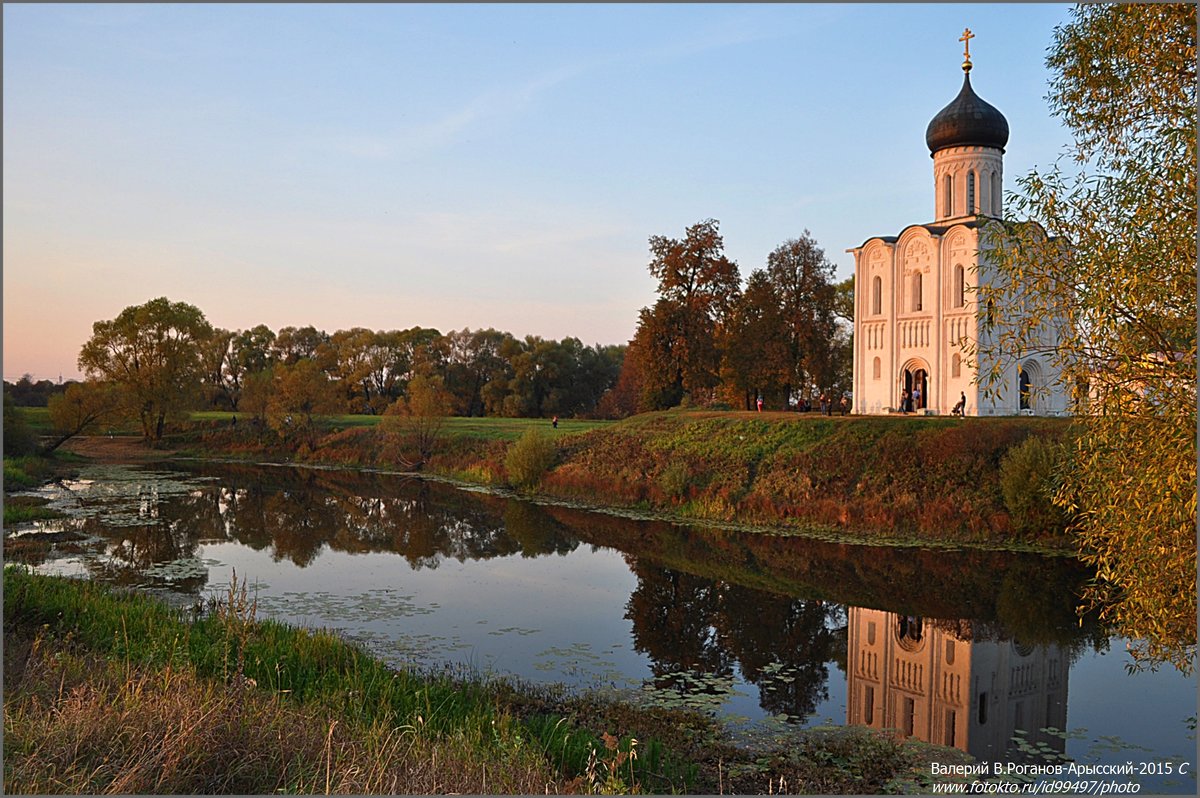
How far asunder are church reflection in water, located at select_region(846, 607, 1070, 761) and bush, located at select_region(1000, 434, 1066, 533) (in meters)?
6.74

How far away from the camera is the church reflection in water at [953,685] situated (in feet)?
29.3

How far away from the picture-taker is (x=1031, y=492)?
1867 centimetres

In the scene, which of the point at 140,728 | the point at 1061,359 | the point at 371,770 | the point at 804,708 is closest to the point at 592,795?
the point at 371,770

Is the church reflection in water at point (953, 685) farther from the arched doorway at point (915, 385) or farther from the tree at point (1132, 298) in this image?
the arched doorway at point (915, 385)

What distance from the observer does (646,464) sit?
91.7ft

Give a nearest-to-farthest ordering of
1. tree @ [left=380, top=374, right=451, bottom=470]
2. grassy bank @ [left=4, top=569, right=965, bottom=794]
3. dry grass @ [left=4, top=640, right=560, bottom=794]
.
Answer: dry grass @ [left=4, top=640, right=560, bottom=794] → grassy bank @ [left=4, top=569, right=965, bottom=794] → tree @ [left=380, top=374, right=451, bottom=470]

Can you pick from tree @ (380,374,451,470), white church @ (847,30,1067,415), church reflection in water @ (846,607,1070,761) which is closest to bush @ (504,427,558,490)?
tree @ (380,374,451,470)

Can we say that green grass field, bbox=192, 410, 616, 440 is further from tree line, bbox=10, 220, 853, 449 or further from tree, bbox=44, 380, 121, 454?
tree, bbox=44, 380, 121, 454

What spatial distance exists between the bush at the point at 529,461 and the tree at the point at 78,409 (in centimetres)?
1875

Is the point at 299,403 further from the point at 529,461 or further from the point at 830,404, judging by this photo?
the point at 830,404

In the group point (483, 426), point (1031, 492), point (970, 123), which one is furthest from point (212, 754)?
point (483, 426)

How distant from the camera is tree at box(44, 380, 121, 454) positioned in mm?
35188

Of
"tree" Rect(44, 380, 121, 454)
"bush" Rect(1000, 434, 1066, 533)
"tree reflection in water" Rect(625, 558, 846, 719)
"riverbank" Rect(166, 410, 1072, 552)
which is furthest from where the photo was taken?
"tree" Rect(44, 380, 121, 454)

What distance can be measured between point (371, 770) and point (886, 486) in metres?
18.5
